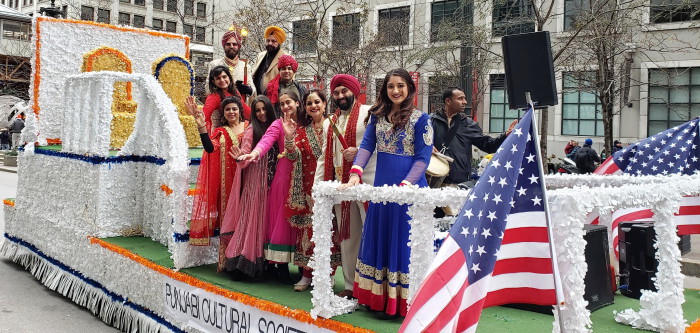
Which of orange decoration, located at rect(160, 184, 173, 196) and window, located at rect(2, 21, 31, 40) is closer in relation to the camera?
orange decoration, located at rect(160, 184, 173, 196)

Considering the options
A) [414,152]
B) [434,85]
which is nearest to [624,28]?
[434,85]

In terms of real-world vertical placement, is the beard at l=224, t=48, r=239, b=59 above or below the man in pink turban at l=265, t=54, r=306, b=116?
above

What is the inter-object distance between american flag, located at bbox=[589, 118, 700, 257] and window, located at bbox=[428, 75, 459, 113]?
13667 mm

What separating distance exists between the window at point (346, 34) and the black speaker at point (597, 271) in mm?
13991

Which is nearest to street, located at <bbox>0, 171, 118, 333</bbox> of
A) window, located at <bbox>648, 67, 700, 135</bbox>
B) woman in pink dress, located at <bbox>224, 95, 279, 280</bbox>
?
woman in pink dress, located at <bbox>224, 95, 279, 280</bbox>

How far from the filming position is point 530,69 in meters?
3.09

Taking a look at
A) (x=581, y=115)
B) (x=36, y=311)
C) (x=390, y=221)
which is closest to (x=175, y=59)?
(x=36, y=311)

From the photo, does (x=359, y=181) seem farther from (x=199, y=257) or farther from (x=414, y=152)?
(x=199, y=257)

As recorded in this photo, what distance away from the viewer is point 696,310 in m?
4.43

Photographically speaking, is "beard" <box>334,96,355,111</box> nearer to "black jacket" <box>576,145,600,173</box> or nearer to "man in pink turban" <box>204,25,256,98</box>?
"man in pink turban" <box>204,25,256,98</box>

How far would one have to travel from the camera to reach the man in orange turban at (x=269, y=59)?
20.8 ft

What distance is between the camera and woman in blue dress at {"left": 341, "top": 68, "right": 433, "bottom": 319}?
390cm

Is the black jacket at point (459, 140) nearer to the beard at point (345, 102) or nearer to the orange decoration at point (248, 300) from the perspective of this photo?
the beard at point (345, 102)

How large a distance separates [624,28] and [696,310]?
956 centimetres
